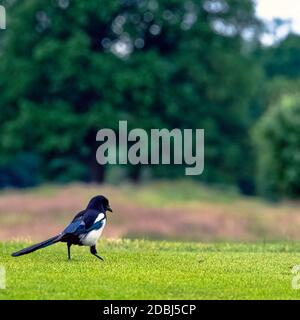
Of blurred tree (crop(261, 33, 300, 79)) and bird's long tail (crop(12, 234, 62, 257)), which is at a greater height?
blurred tree (crop(261, 33, 300, 79))

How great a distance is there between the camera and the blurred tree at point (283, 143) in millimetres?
41406

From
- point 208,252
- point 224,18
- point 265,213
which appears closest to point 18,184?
point 224,18

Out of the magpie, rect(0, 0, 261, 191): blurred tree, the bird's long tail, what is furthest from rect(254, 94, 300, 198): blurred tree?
the bird's long tail

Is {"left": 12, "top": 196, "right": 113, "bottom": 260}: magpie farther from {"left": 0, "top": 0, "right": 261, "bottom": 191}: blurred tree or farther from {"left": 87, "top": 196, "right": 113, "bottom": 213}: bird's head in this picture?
{"left": 0, "top": 0, "right": 261, "bottom": 191}: blurred tree

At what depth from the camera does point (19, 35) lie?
155 feet

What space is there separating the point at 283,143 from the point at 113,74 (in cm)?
970

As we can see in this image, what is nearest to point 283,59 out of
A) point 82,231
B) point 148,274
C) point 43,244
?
point 82,231

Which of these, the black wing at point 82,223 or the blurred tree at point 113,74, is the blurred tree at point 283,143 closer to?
the blurred tree at point 113,74

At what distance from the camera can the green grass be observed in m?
11.3

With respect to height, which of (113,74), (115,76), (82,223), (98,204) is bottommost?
(82,223)

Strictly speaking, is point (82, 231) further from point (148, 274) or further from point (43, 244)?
point (148, 274)

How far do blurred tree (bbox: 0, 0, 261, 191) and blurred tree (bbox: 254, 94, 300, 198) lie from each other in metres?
5.66

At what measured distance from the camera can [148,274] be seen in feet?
41.7

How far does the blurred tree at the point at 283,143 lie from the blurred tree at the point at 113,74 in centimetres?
566
